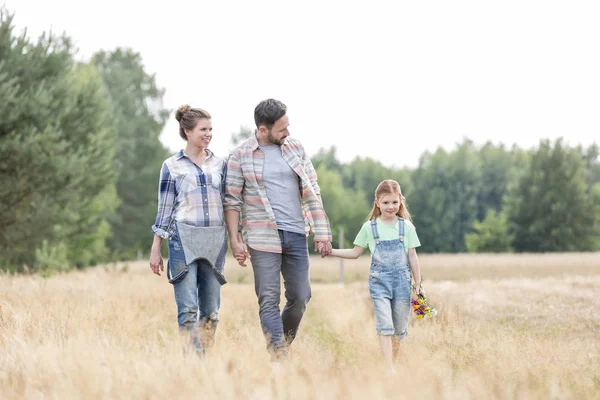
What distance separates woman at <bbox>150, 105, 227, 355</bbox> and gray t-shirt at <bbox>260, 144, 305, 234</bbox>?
41 cm

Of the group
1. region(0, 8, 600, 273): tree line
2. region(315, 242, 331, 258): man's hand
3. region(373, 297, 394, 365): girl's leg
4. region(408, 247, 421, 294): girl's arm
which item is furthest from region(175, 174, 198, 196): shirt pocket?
region(0, 8, 600, 273): tree line

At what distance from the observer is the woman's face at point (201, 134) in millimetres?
6652

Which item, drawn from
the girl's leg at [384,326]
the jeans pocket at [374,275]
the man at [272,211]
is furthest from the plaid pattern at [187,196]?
the girl's leg at [384,326]

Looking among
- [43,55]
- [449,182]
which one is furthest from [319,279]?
[449,182]

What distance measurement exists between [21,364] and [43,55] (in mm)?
20547

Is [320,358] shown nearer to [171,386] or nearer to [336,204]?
[171,386]

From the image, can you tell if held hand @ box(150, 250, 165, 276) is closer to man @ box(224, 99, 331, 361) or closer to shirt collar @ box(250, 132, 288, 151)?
man @ box(224, 99, 331, 361)

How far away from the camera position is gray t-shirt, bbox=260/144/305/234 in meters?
6.70

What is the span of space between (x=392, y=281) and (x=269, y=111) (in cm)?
169

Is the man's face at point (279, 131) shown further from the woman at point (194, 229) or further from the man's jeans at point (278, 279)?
the man's jeans at point (278, 279)

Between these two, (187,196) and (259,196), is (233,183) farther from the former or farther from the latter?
(187,196)

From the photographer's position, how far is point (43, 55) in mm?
24031

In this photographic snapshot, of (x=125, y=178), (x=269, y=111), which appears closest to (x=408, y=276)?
(x=269, y=111)

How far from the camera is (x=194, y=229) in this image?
656 centimetres
